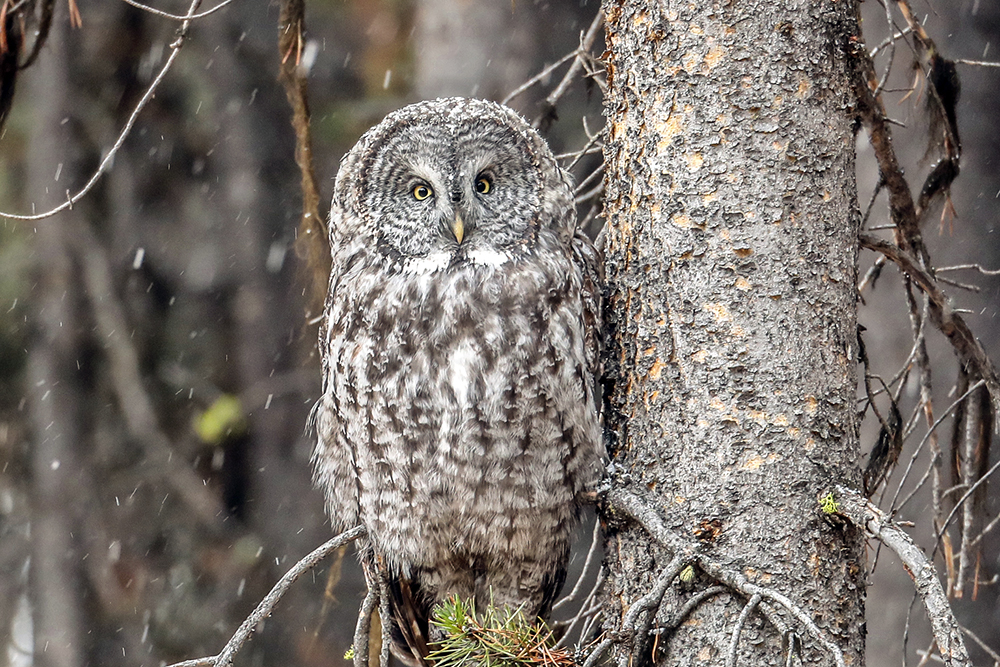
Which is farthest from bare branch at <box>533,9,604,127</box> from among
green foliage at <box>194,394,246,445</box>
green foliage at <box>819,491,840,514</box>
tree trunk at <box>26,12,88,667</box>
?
tree trunk at <box>26,12,88,667</box>

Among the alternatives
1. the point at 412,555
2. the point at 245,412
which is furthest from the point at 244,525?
the point at 412,555

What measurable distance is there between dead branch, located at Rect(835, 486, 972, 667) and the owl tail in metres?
1.31

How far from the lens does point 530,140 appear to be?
2516 mm

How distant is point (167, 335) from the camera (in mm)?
6312

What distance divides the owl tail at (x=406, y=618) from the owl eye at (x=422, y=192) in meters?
0.92

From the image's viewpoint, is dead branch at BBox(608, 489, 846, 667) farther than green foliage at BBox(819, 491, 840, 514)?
No

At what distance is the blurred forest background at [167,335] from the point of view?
5.39m

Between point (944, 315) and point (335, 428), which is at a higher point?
point (944, 315)

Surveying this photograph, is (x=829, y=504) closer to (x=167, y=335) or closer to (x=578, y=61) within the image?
(x=578, y=61)

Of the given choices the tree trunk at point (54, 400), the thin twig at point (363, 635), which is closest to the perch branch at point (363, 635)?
the thin twig at point (363, 635)

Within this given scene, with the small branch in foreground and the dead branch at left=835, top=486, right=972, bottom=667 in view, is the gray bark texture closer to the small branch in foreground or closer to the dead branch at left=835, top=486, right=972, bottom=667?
the dead branch at left=835, top=486, right=972, bottom=667

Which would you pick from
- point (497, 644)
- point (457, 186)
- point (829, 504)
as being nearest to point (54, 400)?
point (457, 186)

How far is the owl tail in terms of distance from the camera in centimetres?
275

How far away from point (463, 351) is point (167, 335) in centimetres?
438
